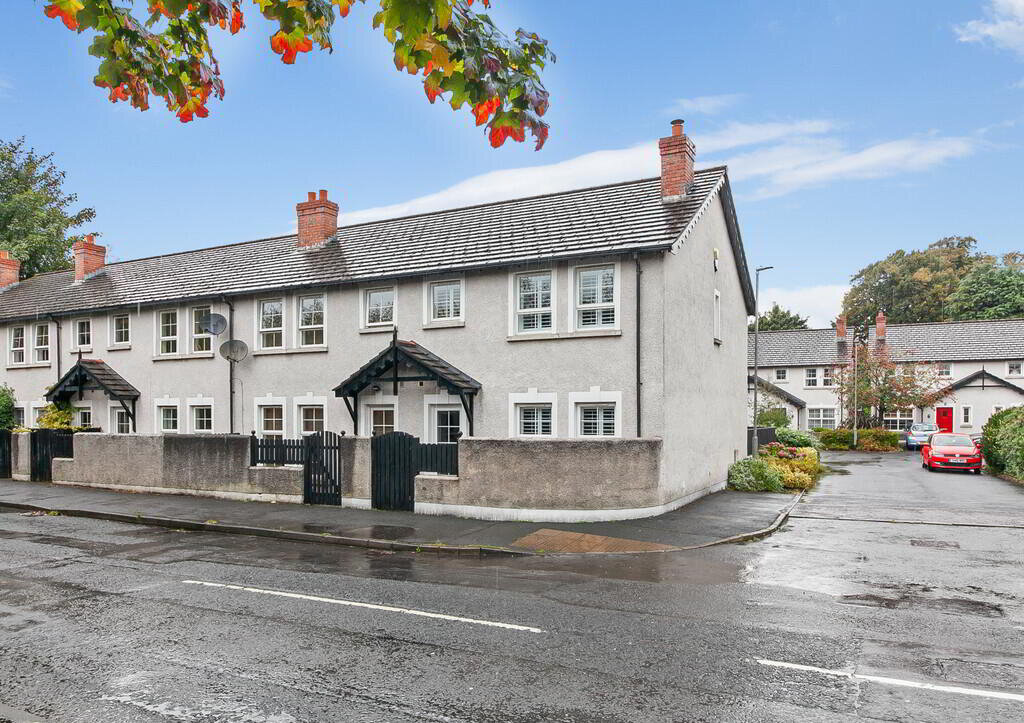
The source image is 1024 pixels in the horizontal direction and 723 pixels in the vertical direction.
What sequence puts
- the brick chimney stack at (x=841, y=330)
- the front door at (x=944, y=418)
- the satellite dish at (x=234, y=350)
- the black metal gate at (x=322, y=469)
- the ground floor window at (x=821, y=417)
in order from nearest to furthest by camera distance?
the black metal gate at (x=322, y=469)
the satellite dish at (x=234, y=350)
the front door at (x=944, y=418)
the ground floor window at (x=821, y=417)
the brick chimney stack at (x=841, y=330)

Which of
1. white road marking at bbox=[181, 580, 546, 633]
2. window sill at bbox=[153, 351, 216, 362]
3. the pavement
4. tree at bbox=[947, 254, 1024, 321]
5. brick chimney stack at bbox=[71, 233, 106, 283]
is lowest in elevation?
the pavement

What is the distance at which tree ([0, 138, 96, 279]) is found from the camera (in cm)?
4300

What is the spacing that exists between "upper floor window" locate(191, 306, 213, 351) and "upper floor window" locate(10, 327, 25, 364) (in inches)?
380

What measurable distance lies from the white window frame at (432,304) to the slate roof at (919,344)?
39.4 meters

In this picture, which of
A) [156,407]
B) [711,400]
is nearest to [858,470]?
[711,400]

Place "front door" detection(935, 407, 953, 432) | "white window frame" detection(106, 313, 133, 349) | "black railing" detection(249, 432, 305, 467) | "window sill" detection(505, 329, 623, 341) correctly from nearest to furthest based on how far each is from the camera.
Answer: "window sill" detection(505, 329, 623, 341)
"black railing" detection(249, 432, 305, 467)
"white window frame" detection(106, 313, 133, 349)
"front door" detection(935, 407, 953, 432)

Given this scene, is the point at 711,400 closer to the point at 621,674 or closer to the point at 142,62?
the point at 621,674

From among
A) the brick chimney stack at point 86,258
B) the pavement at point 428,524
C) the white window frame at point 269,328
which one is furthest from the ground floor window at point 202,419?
the brick chimney stack at point 86,258

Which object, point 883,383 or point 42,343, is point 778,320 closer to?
point 883,383

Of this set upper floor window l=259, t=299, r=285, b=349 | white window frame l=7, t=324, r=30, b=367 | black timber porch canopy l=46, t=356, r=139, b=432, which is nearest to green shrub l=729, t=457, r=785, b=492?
upper floor window l=259, t=299, r=285, b=349

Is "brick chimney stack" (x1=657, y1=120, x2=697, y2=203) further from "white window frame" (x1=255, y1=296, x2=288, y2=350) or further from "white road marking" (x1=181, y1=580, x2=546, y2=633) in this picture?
"white road marking" (x1=181, y1=580, x2=546, y2=633)

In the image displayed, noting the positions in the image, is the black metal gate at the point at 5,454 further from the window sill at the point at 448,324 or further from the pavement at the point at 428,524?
the window sill at the point at 448,324

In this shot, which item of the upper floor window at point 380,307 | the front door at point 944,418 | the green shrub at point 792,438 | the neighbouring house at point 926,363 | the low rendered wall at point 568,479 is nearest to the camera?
the low rendered wall at point 568,479

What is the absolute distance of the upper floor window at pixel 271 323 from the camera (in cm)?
2077
